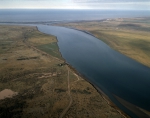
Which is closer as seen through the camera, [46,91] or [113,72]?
[46,91]

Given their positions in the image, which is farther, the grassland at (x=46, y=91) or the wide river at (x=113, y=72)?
the wide river at (x=113, y=72)

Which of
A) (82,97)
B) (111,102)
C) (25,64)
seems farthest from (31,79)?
(111,102)

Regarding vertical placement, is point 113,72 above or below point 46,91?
above

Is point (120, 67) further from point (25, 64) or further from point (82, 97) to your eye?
point (25, 64)

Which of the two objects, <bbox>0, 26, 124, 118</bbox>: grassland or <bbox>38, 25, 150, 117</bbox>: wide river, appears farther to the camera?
<bbox>38, 25, 150, 117</bbox>: wide river
